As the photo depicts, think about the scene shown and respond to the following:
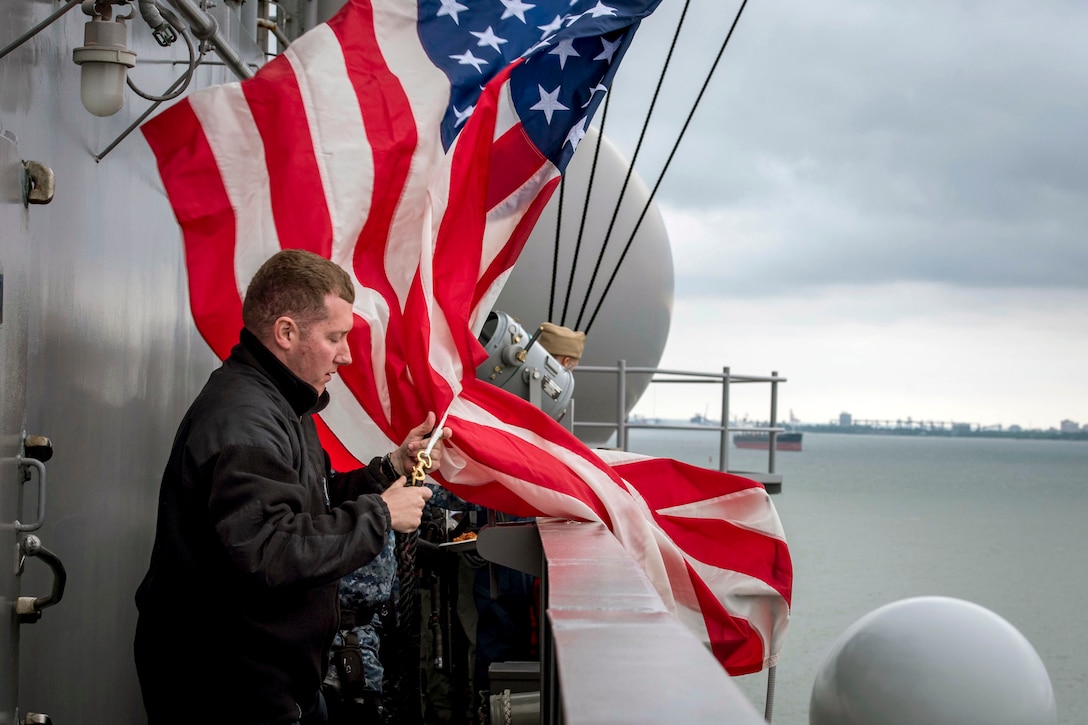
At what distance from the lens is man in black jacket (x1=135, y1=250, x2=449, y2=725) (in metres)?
2.09

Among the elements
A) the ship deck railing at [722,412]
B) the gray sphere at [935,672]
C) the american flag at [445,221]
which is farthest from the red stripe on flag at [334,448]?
the ship deck railing at [722,412]

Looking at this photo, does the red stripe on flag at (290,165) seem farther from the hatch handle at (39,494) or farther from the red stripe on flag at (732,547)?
the red stripe on flag at (732,547)

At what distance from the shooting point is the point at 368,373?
128 inches

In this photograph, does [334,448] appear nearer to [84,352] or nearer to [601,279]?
[84,352]

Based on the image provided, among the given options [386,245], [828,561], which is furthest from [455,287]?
[828,561]

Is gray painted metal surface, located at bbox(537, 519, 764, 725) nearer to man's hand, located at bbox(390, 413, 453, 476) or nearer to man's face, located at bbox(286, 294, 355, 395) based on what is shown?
man's face, located at bbox(286, 294, 355, 395)

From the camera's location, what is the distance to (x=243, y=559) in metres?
2.05

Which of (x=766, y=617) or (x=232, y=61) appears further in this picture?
(x=232, y=61)

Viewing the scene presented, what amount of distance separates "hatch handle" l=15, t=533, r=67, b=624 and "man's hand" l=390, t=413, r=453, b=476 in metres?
0.83

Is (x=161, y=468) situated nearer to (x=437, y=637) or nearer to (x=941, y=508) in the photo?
(x=437, y=637)

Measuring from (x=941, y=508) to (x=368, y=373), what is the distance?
192ft

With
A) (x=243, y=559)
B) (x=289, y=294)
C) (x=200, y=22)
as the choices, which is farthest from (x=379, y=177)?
(x=243, y=559)

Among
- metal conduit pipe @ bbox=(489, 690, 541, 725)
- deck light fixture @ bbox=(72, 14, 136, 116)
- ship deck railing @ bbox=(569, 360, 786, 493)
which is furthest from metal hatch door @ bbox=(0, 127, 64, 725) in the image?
ship deck railing @ bbox=(569, 360, 786, 493)

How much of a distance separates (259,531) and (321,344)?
493 millimetres
